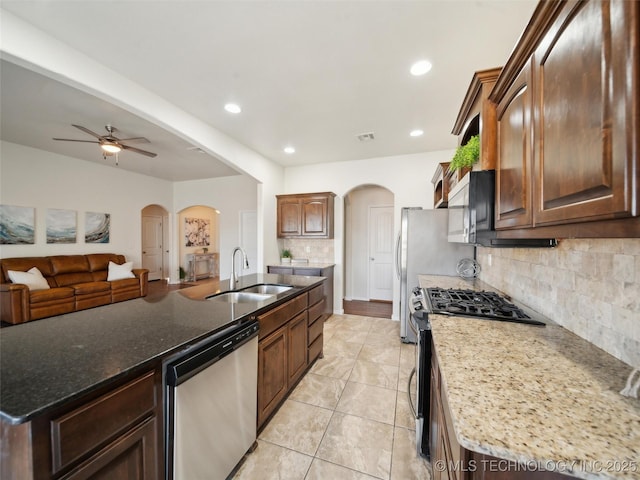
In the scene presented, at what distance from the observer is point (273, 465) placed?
4.98ft

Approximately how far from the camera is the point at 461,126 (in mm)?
2078

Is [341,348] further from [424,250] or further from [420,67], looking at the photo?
[420,67]

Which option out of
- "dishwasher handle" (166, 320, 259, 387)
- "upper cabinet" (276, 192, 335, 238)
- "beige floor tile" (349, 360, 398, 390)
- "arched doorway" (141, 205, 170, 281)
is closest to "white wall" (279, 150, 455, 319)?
"upper cabinet" (276, 192, 335, 238)

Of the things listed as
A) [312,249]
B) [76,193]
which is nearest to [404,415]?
[312,249]

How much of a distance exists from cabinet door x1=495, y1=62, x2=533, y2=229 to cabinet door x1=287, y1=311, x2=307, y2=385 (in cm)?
163

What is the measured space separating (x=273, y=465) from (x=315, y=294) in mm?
1365

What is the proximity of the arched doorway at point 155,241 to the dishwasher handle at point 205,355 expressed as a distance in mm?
7216

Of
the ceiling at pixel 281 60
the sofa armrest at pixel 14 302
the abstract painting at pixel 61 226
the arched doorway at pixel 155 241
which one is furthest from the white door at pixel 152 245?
the ceiling at pixel 281 60

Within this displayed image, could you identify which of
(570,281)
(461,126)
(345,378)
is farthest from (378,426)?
(461,126)

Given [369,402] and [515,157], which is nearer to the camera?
[515,157]

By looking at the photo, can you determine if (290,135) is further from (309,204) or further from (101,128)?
(101,128)

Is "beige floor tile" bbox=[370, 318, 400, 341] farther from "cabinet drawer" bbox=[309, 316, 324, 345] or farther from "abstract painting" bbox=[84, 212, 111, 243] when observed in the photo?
"abstract painting" bbox=[84, 212, 111, 243]

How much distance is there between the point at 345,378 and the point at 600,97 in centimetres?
256

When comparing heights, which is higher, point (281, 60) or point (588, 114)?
point (281, 60)
